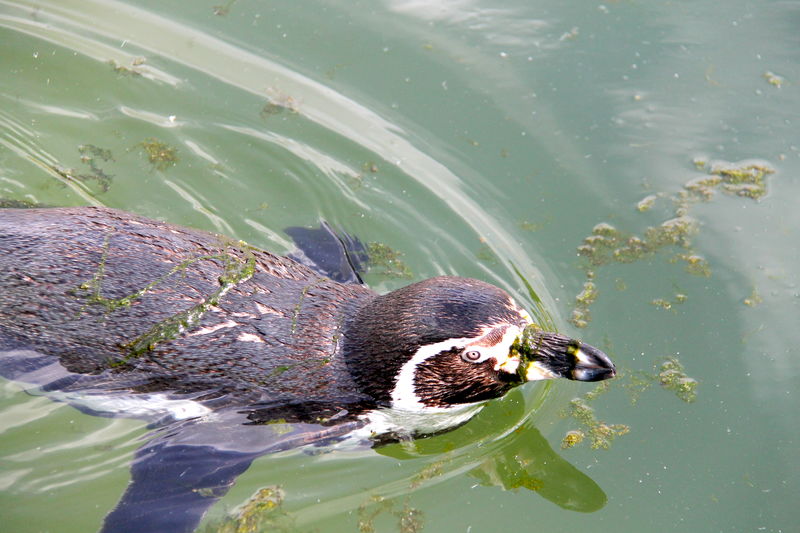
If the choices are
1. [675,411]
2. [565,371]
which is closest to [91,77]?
[565,371]

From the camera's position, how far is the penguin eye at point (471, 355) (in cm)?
428

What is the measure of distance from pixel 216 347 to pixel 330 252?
1.78m

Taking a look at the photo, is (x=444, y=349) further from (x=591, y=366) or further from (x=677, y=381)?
(x=677, y=381)

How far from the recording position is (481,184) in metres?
6.63

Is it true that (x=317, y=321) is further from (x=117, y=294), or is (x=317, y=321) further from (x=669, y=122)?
(x=669, y=122)

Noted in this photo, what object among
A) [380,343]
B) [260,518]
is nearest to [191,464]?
[260,518]

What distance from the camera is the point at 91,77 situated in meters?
6.96

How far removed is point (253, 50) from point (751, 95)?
445 cm

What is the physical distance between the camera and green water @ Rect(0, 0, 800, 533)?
480cm

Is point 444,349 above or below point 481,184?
below

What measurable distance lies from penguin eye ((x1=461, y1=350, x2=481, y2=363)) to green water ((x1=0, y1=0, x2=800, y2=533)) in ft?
3.04

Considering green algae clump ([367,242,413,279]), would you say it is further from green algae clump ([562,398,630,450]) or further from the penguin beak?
the penguin beak

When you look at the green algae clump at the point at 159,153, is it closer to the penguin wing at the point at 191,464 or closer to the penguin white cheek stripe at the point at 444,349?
the penguin wing at the point at 191,464

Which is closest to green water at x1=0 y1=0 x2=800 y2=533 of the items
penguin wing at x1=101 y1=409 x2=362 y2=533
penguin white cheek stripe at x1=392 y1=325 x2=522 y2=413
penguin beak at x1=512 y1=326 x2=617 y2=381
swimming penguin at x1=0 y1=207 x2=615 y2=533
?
penguin wing at x1=101 y1=409 x2=362 y2=533
